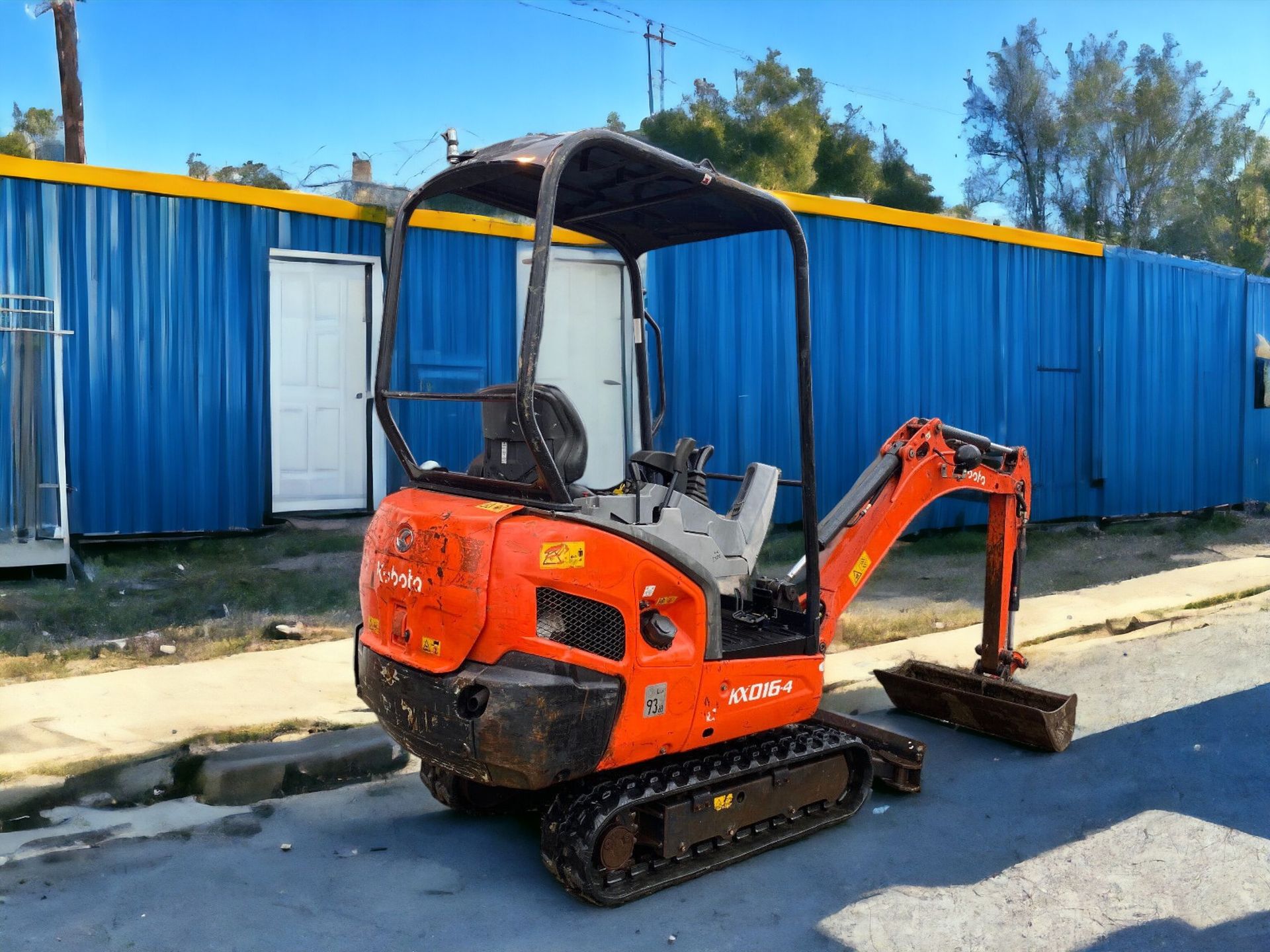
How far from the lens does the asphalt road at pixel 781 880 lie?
364cm

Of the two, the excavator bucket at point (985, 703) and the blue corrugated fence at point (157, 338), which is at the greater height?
the blue corrugated fence at point (157, 338)

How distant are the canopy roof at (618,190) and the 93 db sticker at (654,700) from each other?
175 cm

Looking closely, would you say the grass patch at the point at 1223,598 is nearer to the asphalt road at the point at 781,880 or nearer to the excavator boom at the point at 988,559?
the excavator boom at the point at 988,559

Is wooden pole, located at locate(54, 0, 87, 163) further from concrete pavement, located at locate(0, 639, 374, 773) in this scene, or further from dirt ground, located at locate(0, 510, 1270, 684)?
concrete pavement, located at locate(0, 639, 374, 773)

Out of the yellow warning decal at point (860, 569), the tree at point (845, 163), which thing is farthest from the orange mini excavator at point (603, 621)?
the tree at point (845, 163)

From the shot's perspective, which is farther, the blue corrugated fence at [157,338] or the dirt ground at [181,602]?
the blue corrugated fence at [157,338]

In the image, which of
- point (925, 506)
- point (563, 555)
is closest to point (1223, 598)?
point (925, 506)

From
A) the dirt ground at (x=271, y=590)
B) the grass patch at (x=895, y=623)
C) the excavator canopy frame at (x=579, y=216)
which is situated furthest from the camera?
the grass patch at (x=895, y=623)

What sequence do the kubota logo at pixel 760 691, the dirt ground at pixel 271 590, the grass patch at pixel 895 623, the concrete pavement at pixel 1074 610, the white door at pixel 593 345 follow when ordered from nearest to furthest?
1. the kubota logo at pixel 760 691
2. the dirt ground at pixel 271 590
3. the concrete pavement at pixel 1074 610
4. the grass patch at pixel 895 623
5. the white door at pixel 593 345

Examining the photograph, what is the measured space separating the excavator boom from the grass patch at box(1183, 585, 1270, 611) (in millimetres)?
3965

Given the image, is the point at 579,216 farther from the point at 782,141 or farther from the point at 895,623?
the point at 782,141

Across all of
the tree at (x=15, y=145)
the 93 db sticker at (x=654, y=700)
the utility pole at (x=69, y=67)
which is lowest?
the 93 db sticker at (x=654, y=700)

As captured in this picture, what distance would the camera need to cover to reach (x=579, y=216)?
15.9ft

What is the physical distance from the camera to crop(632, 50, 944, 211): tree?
3153 centimetres
